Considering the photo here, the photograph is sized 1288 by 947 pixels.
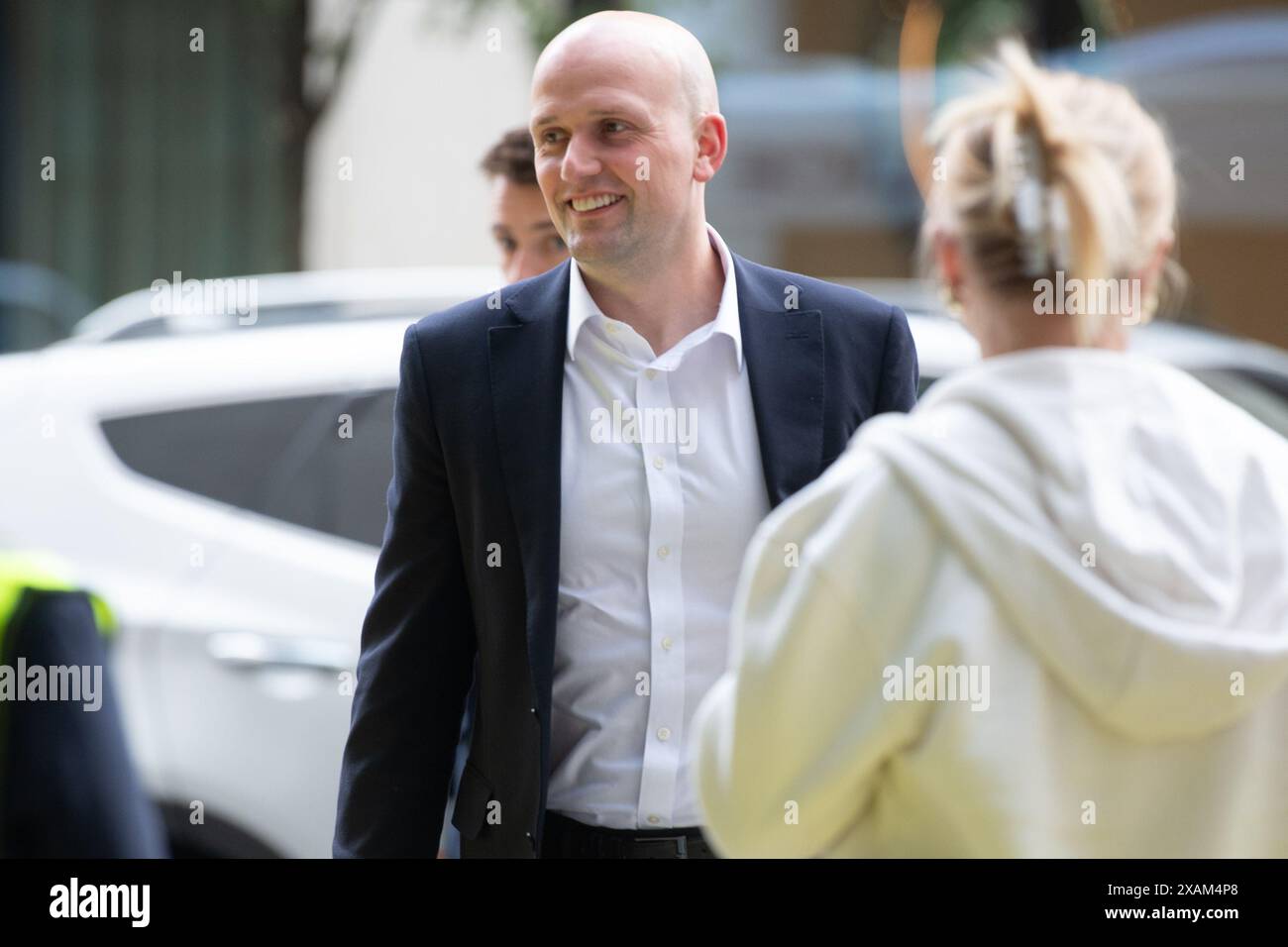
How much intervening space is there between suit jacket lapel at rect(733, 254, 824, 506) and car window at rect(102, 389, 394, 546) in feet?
4.94

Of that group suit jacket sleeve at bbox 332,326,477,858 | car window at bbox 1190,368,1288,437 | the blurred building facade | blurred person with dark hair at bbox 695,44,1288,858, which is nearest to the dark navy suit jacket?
suit jacket sleeve at bbox 332,326,477,858

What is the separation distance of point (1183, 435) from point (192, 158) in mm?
8657

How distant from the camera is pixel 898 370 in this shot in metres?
2.61

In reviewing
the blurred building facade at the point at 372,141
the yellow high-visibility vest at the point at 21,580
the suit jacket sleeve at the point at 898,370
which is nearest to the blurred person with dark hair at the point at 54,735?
the yellow high-visibility vest at the point at 21,580

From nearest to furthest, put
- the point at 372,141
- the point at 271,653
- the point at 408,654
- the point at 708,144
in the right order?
the point at 408,654
the point at 708,144
the point at 271,653
the point at 372,141

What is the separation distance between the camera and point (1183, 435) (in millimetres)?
1786

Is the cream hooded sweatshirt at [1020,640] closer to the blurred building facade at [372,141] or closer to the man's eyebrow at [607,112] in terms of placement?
the man's eyebrow at [607,112]

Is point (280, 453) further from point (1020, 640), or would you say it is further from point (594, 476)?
point (1020, 640)

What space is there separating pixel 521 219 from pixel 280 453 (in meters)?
0.98

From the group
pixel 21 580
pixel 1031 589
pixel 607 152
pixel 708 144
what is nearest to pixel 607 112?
pixel 607 152

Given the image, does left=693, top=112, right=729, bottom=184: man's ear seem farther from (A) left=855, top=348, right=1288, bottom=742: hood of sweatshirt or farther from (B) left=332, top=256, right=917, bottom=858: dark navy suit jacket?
(A) left=855, top=348, right=1288, bottom=742: hood of sweatshirt

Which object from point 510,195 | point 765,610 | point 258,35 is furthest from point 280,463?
point 258,35

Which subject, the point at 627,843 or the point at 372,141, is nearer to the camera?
the point at 627,843

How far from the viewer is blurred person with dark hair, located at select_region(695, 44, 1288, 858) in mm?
1689
